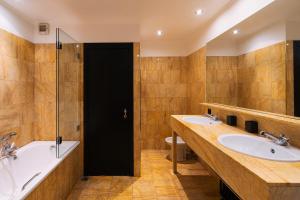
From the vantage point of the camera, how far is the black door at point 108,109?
9.84 ft

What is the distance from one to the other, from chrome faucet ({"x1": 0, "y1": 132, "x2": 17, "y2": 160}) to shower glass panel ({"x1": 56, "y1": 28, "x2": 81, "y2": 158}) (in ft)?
1.77

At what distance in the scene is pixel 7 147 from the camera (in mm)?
2283

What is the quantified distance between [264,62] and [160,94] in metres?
2.58

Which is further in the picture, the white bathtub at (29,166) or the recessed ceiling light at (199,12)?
the recessed ceiling light at (199,12)

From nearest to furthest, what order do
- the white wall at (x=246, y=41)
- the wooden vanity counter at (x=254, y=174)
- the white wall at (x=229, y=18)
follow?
1. the wooden vanity counter at (x=254, y=174)
2. the white wall at (x=246, y=41)
3. the white wall at (x=229, y=18)

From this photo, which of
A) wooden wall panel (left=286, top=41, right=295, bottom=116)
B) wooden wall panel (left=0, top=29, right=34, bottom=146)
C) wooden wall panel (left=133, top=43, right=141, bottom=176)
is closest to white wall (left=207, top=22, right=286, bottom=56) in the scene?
wooden wall panel (left=286, top=41, right=295, bottom=116)

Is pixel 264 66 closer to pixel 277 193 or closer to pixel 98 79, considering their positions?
pixel 277 193

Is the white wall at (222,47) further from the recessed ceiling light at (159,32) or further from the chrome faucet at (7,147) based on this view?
the chrome faucet at (7,147)

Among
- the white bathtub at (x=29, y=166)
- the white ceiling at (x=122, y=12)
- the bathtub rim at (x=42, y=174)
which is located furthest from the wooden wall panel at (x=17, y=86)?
the white ceiling at (x=122, y=12)

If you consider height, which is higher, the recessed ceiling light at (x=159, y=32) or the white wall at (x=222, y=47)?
the recessed ceiling light at (x=159, y=32)

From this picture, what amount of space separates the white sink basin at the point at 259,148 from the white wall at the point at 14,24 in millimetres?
2856

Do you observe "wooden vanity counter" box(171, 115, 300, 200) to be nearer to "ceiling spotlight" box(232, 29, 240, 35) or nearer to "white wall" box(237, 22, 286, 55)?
"white wall" box(237, 22, 286, 55)

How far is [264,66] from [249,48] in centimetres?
31

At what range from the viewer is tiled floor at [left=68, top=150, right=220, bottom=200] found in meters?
2.46
